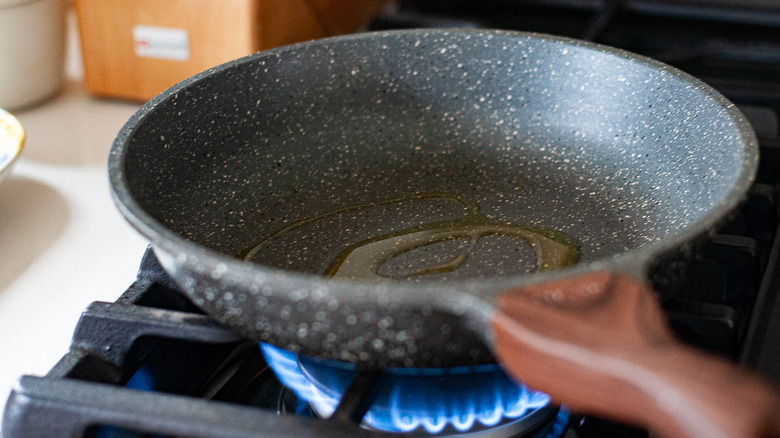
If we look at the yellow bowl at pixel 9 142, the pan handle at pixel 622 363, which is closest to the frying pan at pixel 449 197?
the pan handle at pixel 622 363

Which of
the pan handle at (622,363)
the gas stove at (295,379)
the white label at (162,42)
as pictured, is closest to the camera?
the pan handle at (622,363)

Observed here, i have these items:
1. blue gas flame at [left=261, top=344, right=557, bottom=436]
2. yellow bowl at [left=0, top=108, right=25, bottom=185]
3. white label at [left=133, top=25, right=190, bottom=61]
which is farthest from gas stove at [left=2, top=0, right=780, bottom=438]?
white label at [left=133, top=25, right=190, bottom=61]

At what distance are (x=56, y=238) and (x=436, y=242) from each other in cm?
30

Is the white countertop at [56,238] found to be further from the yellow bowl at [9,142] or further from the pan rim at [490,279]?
the pan rim at [490,279]

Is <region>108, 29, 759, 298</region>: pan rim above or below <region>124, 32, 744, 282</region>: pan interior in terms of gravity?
above

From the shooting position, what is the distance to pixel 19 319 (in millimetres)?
502

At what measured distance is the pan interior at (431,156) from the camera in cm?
50

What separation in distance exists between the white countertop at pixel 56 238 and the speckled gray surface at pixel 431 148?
3.9 inches

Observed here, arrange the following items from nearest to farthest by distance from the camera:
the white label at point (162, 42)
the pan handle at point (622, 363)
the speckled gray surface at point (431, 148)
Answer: the pan handle at point (622, 363)
the speckled gray surface at point (431, 148)
the white label at point (162, 42)

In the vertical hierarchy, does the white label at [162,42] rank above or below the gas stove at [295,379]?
above

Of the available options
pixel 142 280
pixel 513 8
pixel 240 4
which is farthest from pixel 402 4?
pixel 142 280

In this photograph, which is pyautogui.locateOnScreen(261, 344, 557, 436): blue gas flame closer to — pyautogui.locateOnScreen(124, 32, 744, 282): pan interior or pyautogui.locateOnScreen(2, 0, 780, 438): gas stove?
pyautogui.locateOnScreen(2, 0, 780, 438): gas stove

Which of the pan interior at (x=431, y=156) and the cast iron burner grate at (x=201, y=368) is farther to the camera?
the pan interior at (x=431, y=156)

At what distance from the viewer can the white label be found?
2.37 ft
